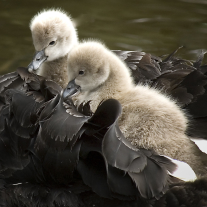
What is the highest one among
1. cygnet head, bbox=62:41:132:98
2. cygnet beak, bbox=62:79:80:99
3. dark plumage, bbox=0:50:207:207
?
cygnet head, bbox=62:41:132:98

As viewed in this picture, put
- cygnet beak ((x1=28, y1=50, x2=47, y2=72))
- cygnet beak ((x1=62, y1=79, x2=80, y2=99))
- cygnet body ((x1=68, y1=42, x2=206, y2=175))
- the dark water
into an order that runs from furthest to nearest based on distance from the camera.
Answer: the dark water → cygnet beak ((x1=28, y1=50, x2=47, y2=72)) → cygnet beak ((x1=62, y1=79, x2=80, y2=99)) → cygnet body ((x1=68, y1=42, x2=206, y2=175))

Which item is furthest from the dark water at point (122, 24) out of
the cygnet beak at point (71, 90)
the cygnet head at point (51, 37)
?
the cygnet beak at point (71, 90)

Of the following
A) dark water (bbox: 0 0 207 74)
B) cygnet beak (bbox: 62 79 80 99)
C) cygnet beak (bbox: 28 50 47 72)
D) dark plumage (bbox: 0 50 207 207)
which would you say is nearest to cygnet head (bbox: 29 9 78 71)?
cygnet beak (bbox: 28 50 47 72)

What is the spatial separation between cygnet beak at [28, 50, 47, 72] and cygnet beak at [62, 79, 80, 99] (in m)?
0.33

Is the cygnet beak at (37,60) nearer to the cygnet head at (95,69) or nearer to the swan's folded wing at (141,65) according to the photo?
the cygnet head at (95,69)

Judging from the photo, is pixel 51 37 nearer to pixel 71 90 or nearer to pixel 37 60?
pixel 37 60

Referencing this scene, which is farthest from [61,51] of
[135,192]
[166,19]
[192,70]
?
[166,19]

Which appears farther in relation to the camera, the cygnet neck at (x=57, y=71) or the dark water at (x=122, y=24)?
the dark water at (x=122, y=24)

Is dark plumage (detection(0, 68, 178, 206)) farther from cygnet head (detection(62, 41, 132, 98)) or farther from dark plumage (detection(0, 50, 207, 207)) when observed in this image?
cygnet head (detection(62, 41, 132, 98))

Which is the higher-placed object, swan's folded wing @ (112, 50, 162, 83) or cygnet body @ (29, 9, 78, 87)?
cygnet body @ (29, 9, 78, 87)

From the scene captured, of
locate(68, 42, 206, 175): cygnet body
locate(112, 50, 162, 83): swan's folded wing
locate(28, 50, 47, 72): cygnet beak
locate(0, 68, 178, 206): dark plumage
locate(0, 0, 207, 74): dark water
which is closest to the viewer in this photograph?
locate(0, 68, 178, 206): dark plumage

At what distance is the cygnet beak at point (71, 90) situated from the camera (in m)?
2.41

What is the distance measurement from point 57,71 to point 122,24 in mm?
1810

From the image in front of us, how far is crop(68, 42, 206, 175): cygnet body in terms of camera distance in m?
2.25
